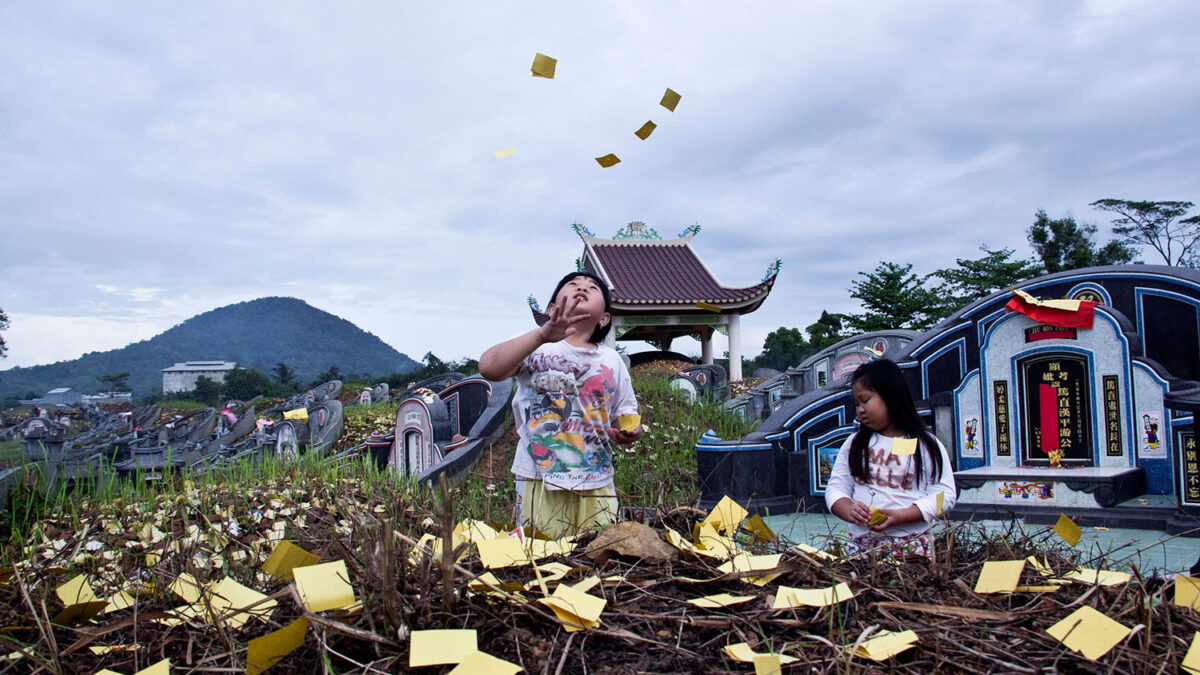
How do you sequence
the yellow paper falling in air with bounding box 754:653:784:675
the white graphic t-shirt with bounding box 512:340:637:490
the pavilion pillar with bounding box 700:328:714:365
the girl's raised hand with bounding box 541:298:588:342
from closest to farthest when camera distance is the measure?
the yellow paper falling in air with bounding box 754:653:784:675 < the girl's raised hand with bounding box 541:298:588:342 < the white graphic t-shirt with bounding box 512:340:637:490 < the pavilion pillar with bounding box 700:328:714:365

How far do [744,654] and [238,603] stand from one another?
2.33 ft

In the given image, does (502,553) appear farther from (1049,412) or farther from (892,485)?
(1049,412)

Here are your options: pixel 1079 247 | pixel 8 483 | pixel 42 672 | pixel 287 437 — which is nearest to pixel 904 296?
pixel 1079 247

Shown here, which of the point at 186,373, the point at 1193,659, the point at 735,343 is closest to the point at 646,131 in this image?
the point at 1193,659

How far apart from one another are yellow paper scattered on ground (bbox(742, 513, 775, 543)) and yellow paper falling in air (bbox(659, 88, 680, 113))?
52.4 inches

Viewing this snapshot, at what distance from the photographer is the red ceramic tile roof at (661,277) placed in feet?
58.1

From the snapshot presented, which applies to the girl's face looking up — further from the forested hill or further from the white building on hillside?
the forested hill

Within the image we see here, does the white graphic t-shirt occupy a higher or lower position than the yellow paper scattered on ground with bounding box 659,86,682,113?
lower

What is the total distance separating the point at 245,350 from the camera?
5044 inches

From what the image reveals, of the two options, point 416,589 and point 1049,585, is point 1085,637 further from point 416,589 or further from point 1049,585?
point 416,589

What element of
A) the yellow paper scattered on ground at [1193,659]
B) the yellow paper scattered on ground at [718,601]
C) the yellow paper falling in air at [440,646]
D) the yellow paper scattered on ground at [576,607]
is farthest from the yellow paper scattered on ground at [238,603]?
the yellow paper scattered on ground at [1193,659]

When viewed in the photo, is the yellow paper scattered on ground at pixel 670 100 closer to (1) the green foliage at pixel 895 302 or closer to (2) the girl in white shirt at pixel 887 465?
(2) the girl in white shirt at pixel 887 465

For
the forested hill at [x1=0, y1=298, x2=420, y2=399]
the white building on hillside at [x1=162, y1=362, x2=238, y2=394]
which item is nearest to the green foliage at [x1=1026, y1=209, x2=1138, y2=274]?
the white building on hillside at [x1=162, y1=362, x2=238, y2=394]

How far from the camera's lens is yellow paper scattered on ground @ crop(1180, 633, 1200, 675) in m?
0.82
